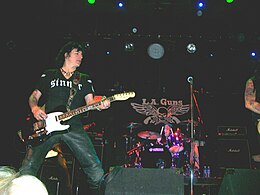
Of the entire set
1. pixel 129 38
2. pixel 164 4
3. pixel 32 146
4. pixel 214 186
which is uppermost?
pixel 164 4

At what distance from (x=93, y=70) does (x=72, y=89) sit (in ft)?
20.2

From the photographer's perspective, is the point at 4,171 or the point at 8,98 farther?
the point at 8,98

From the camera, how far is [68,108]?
14.5 ft

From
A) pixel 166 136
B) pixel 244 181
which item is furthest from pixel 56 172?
pixel 244 181

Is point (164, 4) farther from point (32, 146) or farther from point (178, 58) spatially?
point (32, 146)

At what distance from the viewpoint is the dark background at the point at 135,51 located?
8484mm

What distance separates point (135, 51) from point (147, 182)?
7.32 m

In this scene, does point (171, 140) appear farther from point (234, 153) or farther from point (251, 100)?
point (251, 100)

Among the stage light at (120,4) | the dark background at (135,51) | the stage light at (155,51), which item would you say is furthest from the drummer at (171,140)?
the stage light at (120,4)

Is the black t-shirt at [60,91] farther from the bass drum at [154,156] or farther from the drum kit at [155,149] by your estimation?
the bass drum at [154,156]

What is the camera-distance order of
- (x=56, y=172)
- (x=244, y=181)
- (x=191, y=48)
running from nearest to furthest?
1. (x=244, y=181)
2. (x=56, y=172)
3. (x=191, y=48)

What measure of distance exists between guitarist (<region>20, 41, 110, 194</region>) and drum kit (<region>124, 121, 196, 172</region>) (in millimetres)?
4440

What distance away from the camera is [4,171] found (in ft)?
5.06

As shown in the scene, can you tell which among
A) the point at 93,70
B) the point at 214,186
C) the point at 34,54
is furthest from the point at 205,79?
the point at 34,54
